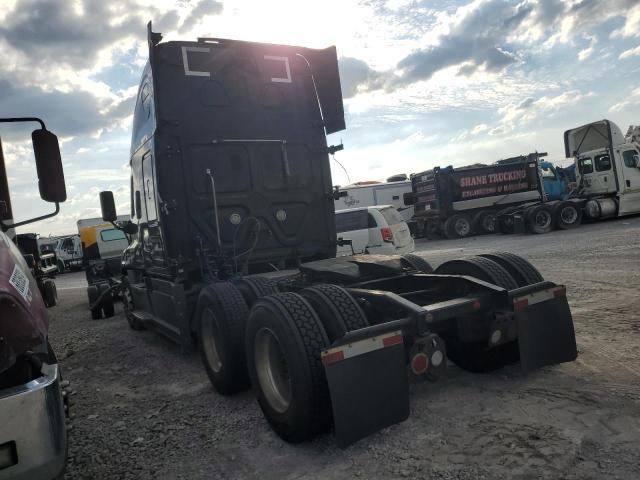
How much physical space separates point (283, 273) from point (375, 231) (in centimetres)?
673

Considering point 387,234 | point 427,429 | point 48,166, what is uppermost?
point 48,166

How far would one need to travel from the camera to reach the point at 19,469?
1906 mm

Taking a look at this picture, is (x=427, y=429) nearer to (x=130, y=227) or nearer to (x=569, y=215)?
(x=130, y=227)

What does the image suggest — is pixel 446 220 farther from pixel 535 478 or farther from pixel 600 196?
pixel 535 478

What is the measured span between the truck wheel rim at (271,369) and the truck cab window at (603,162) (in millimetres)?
19705

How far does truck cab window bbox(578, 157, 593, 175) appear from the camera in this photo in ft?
64.8

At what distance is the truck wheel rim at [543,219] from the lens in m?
19.0

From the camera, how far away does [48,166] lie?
3145 mm

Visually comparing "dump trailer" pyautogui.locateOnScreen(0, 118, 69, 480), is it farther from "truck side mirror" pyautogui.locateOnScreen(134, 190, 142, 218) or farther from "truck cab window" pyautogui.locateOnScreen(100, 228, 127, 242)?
"truck cab window" pyautogui.locateOnScreen(100, 228, 127, 242)

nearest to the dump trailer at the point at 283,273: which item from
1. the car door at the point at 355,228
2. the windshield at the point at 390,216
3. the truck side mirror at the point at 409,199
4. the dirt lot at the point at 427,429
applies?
the dirt lot at the point at 427,429

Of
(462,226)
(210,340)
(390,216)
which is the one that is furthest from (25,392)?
(462,226)

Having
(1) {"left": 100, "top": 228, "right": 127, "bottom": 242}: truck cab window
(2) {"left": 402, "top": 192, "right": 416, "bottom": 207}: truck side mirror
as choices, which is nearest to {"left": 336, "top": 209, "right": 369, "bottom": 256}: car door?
(1) {"left": 100, "top": 228, "right": 127, "bottom": 242}: truck cab window

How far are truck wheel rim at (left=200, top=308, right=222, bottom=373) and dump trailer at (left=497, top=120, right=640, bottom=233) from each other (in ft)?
56.2

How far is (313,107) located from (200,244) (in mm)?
2283
